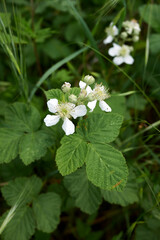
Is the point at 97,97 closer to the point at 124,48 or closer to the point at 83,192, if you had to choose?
the point at 83,192

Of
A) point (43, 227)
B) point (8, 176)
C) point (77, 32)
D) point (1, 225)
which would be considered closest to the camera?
point (1, 225)

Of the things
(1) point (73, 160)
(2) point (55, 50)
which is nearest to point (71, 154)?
(1) point (73, 160)

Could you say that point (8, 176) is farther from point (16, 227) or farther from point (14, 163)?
point (16, 227)

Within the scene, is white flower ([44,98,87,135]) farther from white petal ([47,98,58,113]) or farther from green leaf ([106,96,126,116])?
green leaf ([106,96,126,116])

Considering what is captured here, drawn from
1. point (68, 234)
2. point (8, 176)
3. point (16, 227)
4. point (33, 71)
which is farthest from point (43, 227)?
point (33, 71)

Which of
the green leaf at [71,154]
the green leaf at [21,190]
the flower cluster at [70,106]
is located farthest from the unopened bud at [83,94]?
the green leaf at [21,190]

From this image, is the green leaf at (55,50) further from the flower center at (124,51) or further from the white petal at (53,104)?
the white petal at (53,104)
